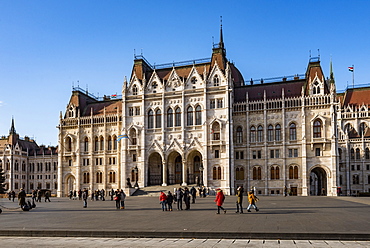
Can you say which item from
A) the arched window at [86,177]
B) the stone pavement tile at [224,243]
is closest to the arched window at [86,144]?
the arched window at [86,177]

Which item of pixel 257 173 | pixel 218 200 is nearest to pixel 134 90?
pixel 257 173

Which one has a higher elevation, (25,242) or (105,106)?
(105,106)

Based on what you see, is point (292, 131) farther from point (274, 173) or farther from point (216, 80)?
point (216, 80)

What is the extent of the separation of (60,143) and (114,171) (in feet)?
42.4

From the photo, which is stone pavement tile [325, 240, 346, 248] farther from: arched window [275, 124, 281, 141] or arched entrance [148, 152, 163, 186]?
arched entrance [148, 152, 163, 186]

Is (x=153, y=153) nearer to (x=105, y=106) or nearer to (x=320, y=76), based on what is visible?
(x=105, y=106)

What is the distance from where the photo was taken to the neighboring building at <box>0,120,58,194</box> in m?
110

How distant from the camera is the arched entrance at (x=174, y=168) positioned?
69.2 m

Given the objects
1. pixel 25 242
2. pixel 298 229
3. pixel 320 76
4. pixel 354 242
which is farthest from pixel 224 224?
pixel 320 76

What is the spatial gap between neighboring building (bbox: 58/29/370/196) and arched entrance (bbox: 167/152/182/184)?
171mm

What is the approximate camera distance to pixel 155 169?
71.2m

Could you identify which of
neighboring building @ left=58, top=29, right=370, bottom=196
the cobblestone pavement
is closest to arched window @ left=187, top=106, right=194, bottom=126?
neighboring building @ left=58, top=29, right=370, bottom=196

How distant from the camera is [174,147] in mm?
66938

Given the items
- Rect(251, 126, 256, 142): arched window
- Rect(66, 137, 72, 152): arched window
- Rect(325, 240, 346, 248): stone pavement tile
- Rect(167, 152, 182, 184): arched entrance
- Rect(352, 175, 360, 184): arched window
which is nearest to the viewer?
Rect(325, 240, 346, 248): stone pavement tile
